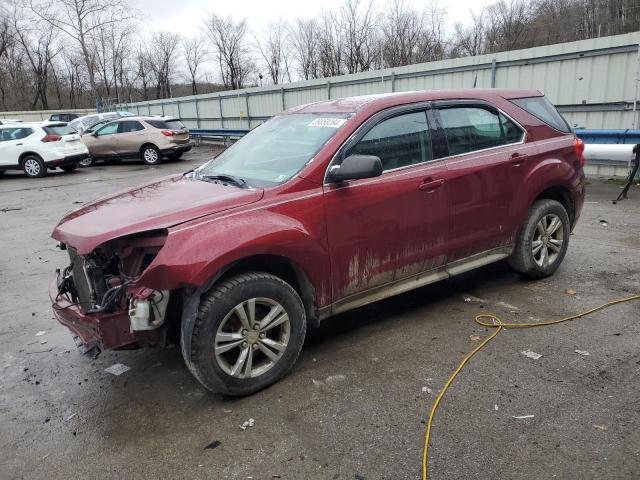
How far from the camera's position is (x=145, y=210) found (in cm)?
326

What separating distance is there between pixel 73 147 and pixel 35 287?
12241 mm

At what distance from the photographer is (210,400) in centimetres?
328

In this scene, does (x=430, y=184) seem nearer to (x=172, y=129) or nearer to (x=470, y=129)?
(x=470, y=129)

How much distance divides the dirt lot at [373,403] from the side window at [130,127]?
14.8 metres

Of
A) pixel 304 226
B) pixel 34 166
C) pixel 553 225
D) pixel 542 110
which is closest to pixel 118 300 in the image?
pixel 304 226

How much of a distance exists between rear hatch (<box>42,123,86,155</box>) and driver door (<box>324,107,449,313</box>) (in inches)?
594

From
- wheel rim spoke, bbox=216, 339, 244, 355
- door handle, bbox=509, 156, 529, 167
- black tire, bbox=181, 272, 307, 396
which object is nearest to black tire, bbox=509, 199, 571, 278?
door handle, bbox=509, 156, 529, 167

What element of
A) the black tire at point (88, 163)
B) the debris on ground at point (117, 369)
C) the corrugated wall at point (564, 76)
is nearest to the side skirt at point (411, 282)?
the debris on ground at point (117, 369)

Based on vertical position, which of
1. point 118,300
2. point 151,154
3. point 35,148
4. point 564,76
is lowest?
point 151,154

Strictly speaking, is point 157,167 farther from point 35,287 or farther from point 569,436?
point 569,436

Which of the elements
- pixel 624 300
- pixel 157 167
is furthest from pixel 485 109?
pixel 157 167

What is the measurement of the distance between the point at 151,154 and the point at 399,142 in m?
16.1

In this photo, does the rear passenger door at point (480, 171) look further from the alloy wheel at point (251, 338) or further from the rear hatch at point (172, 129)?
the rear hatch at point (172, 129)

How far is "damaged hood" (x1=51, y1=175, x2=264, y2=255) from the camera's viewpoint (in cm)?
302
